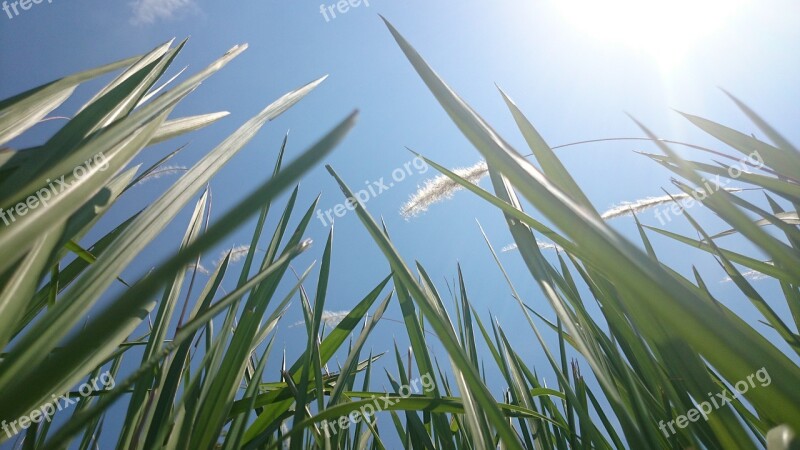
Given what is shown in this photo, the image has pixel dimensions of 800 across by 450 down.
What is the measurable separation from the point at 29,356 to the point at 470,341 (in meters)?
0.86

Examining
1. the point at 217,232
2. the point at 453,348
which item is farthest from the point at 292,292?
the point at 217,232

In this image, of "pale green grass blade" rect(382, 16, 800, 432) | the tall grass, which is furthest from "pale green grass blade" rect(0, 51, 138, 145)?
"pale green grass blade" rect(382, 16, 800, 432)

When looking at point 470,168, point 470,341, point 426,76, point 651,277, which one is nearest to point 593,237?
point 651,277

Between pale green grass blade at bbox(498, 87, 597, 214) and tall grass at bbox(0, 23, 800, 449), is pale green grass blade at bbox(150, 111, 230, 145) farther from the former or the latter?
pale green grass blade at bbox(498, 87, 597, 214)

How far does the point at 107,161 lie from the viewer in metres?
0.37

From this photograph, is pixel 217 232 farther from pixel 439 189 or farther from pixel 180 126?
pixel 439 189

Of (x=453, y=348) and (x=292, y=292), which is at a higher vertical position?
(x=292, y=292)

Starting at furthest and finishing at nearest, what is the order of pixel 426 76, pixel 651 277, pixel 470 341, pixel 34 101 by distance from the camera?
pixel 470 341 → pixel 34 101 → pixel 426 76 → pixel 651 277

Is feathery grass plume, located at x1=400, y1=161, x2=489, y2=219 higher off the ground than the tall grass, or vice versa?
feathery grass plume, located at x1=400, y1=161, x2=489, y2=219

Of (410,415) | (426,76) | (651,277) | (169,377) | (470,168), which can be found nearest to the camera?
(651,277)

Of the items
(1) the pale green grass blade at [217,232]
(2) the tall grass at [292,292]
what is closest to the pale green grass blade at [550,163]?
(2) the tall grass at [292,292]

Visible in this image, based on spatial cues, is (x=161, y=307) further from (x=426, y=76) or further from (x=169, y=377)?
(x=426, y=76)

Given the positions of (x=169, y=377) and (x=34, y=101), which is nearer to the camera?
(x=34, y=101)

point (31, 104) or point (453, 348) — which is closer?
point (453, 348)
